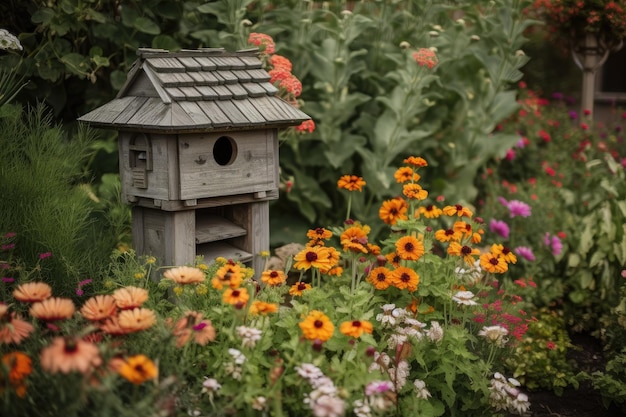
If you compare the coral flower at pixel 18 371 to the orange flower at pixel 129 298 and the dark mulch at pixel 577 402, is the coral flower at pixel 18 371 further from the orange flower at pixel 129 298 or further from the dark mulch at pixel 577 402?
the dark mulch at pixel 577 402

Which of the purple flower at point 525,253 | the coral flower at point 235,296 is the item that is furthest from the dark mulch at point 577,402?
the coral flower at point 235,296

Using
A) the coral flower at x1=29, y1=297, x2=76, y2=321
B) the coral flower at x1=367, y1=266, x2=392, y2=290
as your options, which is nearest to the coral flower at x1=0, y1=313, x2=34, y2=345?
the coral flower at x1=29, y1=297, x2=76, y2=321

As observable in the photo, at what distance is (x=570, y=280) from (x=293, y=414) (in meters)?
2.56

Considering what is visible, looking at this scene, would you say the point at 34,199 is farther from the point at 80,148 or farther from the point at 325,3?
the point at 325,3

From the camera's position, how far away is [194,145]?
305 centimetres

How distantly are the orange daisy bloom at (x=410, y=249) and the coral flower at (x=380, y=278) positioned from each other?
4.0 inches

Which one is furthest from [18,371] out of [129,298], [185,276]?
[185,276]

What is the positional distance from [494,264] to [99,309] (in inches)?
62.5

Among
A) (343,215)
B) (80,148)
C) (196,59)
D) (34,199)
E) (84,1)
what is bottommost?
(343,215)

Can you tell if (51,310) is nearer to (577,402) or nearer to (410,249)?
(410,249)

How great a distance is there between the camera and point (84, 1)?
4082 millimetres

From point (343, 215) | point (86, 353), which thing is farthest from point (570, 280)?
point (86, 353)

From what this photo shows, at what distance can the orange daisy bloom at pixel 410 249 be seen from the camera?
287 centimetres

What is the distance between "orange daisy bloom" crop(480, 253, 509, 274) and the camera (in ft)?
9.48
